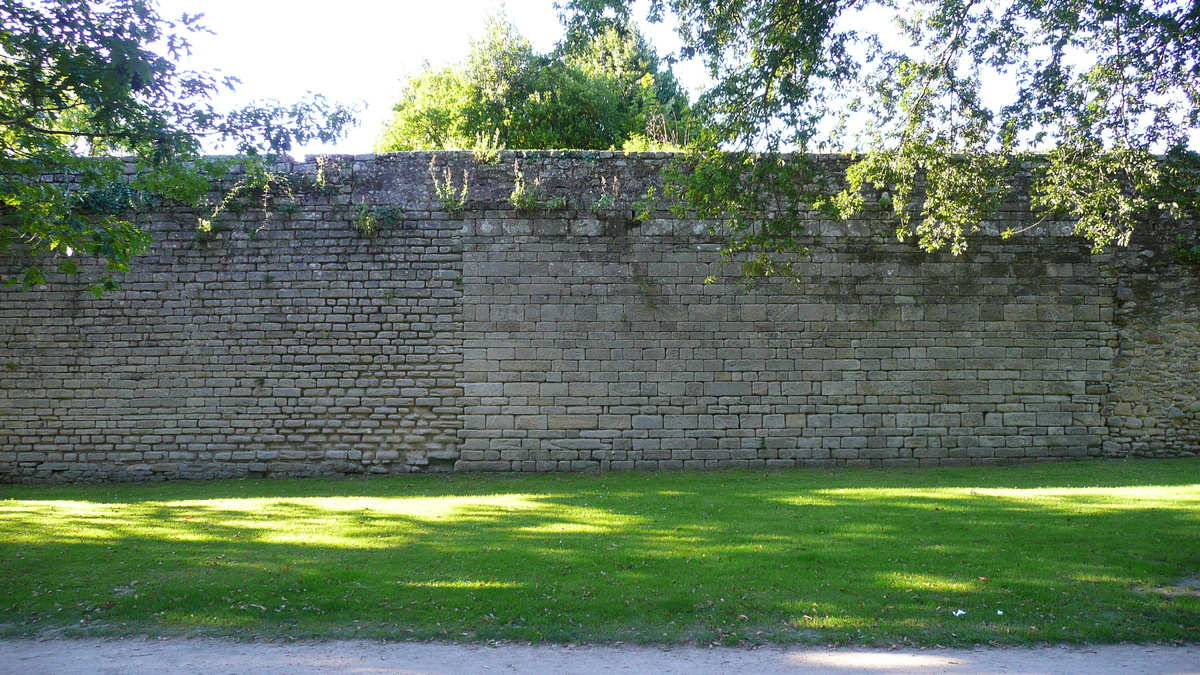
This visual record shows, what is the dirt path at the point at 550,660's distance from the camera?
4.29 metres

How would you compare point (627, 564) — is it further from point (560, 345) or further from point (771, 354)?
point (771, 354)

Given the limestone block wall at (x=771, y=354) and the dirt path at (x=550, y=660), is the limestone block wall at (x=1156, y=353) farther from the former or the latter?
the dirt path at (x=550, y=660)

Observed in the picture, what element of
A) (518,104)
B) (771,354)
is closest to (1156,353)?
(771,354)

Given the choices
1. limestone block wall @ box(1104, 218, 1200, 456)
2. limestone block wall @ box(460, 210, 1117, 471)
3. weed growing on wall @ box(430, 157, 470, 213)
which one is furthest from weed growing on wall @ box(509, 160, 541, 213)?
limestone block wall @ box(1104, 218, 1200, 456)

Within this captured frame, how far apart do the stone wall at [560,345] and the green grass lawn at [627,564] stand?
156cm

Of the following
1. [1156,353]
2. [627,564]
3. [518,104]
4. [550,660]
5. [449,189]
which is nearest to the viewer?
[550,660]

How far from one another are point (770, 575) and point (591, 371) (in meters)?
5.39

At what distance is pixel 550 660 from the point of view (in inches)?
176

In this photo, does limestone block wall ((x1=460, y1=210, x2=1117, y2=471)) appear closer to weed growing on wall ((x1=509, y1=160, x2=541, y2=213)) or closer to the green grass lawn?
weed growing on wall ((x1=509, y1=160, x2=541, y2=213))

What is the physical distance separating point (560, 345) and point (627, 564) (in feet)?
16.6

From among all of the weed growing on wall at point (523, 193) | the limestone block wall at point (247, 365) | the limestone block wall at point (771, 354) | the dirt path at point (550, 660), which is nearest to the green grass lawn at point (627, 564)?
the dirt path at point (550, 660)

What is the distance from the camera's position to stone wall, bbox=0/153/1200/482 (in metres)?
10.7

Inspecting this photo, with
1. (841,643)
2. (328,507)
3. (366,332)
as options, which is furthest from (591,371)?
(841,643)

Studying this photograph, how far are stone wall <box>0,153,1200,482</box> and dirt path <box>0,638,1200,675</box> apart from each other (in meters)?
6.04
